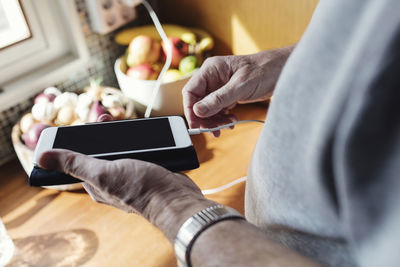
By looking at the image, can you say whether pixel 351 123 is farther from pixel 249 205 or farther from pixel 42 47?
pixel 42 47

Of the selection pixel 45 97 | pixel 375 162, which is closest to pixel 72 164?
pixel 375 162

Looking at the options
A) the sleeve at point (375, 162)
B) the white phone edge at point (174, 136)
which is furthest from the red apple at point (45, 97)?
the sleeve at point (375, 162)

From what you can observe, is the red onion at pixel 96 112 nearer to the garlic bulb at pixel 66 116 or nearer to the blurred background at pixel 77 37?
the garlic bulb at pixel 66 116

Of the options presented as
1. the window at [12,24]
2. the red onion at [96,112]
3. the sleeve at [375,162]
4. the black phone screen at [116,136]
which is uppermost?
the window at [12,24]

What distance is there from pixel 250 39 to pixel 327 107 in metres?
0.66

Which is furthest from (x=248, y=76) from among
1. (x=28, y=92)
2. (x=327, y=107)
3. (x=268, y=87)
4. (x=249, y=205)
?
(x=28, y=92)

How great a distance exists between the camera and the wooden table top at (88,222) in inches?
22.9

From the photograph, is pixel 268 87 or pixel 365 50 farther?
pixel 268 87

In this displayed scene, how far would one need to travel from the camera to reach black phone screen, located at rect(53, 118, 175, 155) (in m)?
0.46

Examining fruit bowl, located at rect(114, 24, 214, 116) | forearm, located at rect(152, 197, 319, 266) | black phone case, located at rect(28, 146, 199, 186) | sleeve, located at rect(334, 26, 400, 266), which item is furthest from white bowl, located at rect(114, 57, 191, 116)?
sleeve, located at rect(334, 26, 400, 266)

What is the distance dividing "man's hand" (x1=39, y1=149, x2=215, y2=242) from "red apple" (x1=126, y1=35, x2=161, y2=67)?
478 millimetres

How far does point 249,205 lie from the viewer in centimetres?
43

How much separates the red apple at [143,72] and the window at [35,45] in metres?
0.14

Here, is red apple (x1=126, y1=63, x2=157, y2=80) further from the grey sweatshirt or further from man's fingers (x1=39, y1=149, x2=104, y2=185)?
the grey sweatshirt
